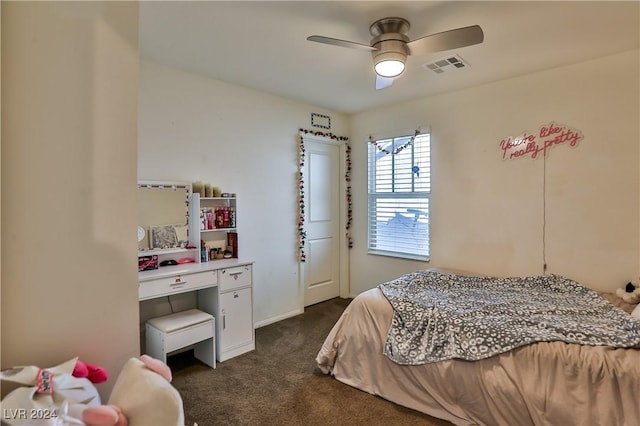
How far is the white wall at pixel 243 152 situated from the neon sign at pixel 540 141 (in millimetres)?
2078

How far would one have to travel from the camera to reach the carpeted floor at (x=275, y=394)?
2.08 meters

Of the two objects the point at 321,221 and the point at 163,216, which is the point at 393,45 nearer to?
the point at 163,216

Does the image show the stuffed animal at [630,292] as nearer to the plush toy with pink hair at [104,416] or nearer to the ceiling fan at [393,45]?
the ceiling fan at [393,45]

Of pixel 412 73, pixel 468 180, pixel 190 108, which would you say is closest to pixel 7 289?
pixel 190 108

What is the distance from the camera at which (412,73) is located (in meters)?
3.06

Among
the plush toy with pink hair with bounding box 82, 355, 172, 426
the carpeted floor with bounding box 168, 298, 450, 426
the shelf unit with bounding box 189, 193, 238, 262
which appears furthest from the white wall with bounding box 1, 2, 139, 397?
the shelf unit with bounding box 189, 193, 238, 262

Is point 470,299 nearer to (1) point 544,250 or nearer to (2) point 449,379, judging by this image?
(2) point 449,379

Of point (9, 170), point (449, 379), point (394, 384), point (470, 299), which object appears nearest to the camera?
point (9, 170)

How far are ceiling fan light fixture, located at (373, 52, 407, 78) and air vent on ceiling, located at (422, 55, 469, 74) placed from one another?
77cm

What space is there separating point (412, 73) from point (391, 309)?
6.88 feet

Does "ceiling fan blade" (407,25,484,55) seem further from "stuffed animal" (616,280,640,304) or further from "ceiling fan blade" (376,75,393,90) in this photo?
"stuffed animal" (616,280,640,304)

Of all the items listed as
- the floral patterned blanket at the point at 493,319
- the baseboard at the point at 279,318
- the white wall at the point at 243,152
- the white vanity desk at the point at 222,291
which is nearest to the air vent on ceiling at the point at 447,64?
the white wall at the point at 243,152

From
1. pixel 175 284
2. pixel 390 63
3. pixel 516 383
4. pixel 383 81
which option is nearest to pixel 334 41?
pixel 390 63

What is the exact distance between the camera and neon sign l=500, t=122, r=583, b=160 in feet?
9.61
